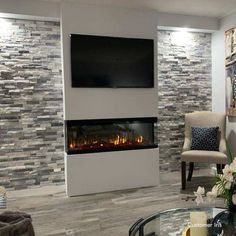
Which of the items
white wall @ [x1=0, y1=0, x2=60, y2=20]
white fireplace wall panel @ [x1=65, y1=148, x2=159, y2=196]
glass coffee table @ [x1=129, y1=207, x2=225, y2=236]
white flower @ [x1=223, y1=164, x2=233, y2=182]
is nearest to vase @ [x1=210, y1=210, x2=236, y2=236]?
glass coffee table @ [x1=129, y1=207, x2=225, y2=236]

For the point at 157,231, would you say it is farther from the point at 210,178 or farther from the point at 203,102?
the point at 203,102

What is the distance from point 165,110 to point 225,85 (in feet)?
3.18

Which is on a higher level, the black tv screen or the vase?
the black tv screen

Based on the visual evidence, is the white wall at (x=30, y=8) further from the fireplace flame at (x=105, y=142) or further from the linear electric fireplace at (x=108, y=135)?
the fireplace flame at (x=105, y=142)

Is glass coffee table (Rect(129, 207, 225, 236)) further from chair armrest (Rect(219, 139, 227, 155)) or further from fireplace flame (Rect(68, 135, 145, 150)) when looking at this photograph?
chair armrest (Rect(219, 139, 227, 155))

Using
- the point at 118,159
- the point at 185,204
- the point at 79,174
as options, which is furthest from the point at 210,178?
the point at 79,174

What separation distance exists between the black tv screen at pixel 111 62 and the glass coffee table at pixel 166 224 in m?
2.02

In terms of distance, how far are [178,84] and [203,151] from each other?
3.91ft

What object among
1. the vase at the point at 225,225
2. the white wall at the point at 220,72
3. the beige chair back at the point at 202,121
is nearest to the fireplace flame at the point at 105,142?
the beige chair back at the point at 202,121

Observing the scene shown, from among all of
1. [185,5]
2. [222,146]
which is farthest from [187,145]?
[185,5]

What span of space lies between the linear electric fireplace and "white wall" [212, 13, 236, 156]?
47.5 inches

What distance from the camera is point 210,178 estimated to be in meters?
4.16

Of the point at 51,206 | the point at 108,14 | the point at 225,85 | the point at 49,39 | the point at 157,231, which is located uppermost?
the point at 108,14

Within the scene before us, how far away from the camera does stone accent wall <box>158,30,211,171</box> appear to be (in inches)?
169
